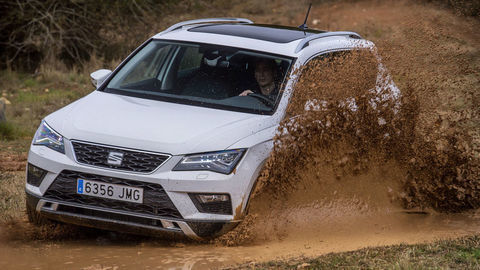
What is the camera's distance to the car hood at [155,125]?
4875mm

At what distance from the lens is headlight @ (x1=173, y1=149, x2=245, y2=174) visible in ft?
15.8

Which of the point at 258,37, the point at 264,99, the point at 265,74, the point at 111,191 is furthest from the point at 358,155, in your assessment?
the point at 111,191

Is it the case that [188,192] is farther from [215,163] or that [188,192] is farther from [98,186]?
[98,186]

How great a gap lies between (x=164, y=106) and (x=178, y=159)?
89 cm

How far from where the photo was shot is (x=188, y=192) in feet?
15.7

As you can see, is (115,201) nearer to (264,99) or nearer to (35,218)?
(35,218)

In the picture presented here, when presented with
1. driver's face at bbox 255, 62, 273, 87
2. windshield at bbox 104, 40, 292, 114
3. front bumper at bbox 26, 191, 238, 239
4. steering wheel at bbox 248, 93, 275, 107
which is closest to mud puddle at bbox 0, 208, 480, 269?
front bumper at bbox 26, 191, 238, 239

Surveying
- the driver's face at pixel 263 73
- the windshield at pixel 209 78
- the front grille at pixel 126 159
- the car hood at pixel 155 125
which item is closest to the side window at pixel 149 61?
the windshield at pixel 209 78

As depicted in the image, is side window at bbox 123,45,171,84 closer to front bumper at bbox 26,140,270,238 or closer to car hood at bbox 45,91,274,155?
car hood at bbox 45,91,274,155

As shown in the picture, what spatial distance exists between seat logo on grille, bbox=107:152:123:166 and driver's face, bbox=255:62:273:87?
1608 mm

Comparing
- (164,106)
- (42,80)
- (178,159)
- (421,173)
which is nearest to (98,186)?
(178,159)

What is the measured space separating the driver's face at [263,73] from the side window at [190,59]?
1.98 feet

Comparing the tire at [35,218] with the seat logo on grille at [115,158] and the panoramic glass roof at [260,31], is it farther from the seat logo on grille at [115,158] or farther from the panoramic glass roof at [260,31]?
the panoramic glass roof at [260,31]

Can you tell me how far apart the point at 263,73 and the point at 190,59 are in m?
0.83
